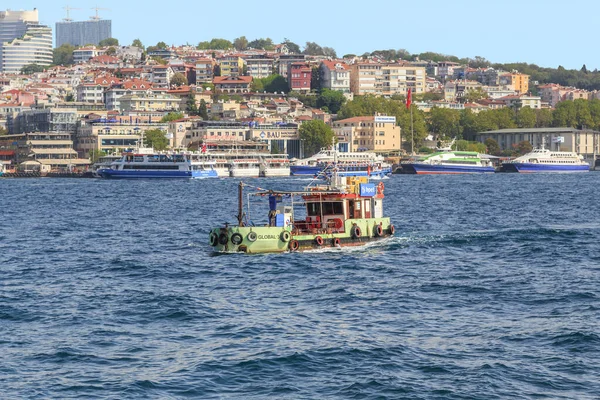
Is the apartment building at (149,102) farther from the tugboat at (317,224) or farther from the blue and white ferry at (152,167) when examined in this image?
the tugboat at (317,224)

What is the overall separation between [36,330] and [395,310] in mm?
8715

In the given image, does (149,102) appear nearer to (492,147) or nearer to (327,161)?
(327,161)

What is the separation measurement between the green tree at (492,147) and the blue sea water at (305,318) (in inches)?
5091

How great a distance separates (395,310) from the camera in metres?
28.4

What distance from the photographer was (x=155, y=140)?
513 ft

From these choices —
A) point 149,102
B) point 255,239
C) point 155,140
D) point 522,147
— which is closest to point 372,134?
point 522,147

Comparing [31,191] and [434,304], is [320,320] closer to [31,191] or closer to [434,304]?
[434,304]

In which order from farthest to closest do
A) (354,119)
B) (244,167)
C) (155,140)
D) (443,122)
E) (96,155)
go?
(443,122) < (354,119) < (155,140) < (96,155) < (244,167)

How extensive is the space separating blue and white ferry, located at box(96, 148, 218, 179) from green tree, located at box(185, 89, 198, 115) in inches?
2017

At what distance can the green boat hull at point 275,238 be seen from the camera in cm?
3822

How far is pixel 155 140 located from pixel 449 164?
132 feet

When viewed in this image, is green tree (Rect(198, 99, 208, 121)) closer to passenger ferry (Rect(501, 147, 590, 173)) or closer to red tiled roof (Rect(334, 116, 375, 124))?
red tiled roof (Rect(334, 116, 375, 124))

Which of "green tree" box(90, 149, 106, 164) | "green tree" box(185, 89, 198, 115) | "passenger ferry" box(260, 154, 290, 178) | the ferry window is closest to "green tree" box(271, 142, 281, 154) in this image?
"passenger ferry" box(260, 154, 290, 178)

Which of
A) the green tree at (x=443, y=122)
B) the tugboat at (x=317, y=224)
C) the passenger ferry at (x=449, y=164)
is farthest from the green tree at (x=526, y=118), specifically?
the tugboat at (x=317, y=224)
